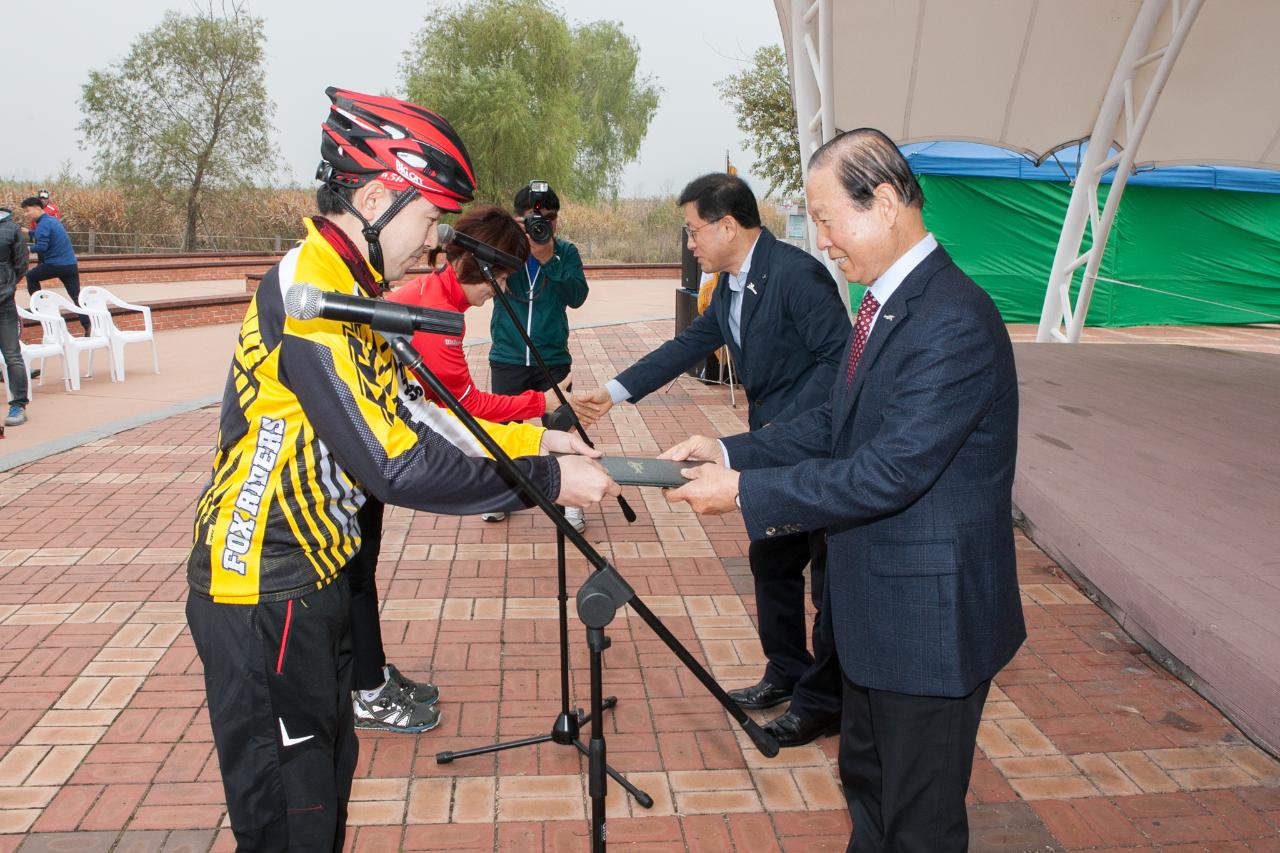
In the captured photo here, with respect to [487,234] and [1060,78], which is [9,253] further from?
[1060,78]

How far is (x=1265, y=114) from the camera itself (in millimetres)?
11383

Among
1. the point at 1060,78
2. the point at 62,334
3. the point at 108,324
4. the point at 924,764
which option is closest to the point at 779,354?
the point at 924,764

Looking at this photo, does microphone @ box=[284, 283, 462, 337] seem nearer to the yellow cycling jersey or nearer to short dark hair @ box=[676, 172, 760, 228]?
the yellow cycling jersey

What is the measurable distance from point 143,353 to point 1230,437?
12153mm

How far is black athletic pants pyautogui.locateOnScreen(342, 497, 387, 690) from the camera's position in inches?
137

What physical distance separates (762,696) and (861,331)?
6.61ft

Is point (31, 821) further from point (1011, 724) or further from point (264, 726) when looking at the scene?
point (1011, 724)

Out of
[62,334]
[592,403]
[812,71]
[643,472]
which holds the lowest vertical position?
[62,334]

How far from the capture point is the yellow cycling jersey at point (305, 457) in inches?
74.4

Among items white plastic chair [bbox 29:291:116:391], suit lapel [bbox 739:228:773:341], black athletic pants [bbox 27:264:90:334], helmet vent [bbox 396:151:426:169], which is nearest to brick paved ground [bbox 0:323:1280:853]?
suit lapel [bbox 739:228:773:341]

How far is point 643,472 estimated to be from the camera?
2.34 metres

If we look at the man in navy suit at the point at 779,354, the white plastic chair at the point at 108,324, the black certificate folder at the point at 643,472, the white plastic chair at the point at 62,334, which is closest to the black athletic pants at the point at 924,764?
the black certificate folder at the point at 643,472

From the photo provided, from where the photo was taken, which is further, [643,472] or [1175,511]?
[1175,511]

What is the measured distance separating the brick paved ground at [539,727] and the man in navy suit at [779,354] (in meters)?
0.24
